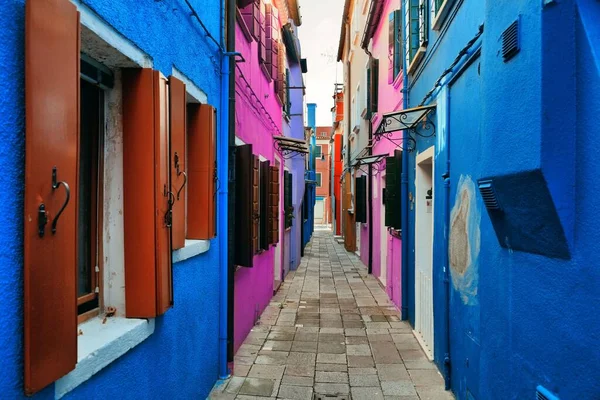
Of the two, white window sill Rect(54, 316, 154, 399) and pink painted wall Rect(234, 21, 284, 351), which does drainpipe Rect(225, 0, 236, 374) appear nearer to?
pink painted wall Rect(234, 21, 284, 351)

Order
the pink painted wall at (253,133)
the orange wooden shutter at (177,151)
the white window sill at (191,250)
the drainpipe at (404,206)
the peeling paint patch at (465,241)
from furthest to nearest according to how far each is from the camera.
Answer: the drainpipe at (404,206)
the pink painted wall at (253,133)
the peeling paint patch at (465,241)
the white window sill at (191,250)
the orange wooden shutter at (177,151)

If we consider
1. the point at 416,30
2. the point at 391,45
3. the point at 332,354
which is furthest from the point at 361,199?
the point at 332,354

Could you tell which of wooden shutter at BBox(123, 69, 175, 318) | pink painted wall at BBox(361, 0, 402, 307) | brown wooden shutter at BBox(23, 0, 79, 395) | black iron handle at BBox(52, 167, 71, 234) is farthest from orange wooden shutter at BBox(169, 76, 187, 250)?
pink painted wall at BBox(361, 0, 402, 307)

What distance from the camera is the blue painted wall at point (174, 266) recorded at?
5.01ft

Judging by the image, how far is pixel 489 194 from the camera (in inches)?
108

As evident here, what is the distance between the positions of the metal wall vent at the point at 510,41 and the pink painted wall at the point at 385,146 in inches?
210

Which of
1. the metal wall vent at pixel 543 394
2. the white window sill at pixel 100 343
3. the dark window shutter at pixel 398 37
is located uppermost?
the dark window shutter at pixel 398 37

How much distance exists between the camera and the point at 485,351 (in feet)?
10.3

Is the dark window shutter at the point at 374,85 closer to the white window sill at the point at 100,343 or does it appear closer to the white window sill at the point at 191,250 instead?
the white window sill at the point at 191,250

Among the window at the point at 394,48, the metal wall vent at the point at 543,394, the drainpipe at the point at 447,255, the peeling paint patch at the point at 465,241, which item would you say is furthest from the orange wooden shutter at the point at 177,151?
the window at the point at 394,48

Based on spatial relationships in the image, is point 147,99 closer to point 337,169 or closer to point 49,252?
point 49,252

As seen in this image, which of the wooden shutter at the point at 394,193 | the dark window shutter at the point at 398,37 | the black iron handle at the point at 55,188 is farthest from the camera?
the dark window shutter at the point at 398,37

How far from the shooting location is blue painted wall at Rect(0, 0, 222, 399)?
153cm

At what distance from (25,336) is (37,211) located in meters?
0.44
